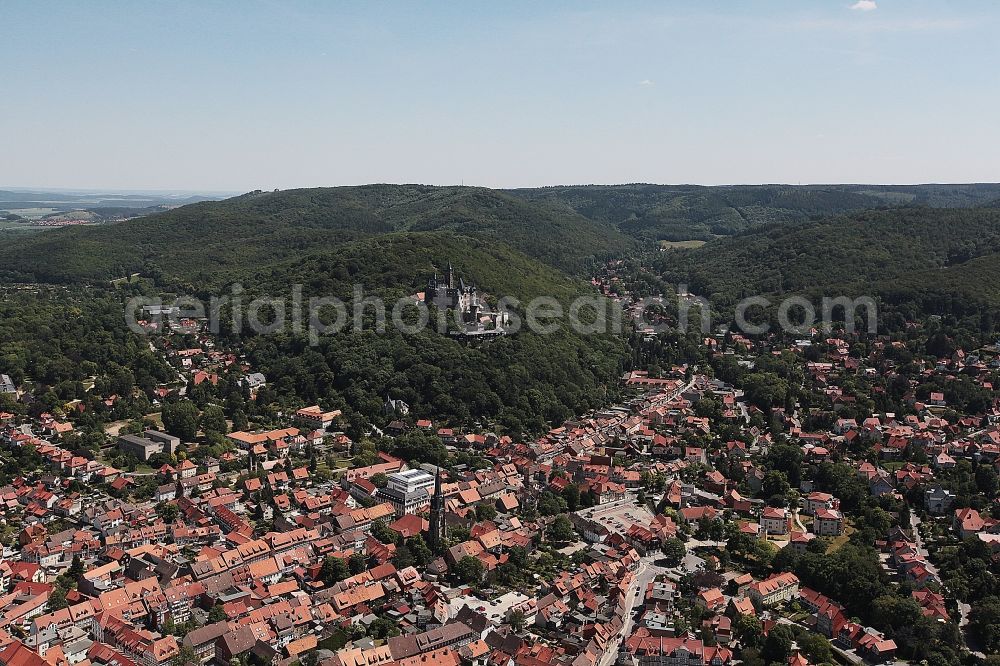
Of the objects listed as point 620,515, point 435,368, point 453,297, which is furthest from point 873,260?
point 620,515

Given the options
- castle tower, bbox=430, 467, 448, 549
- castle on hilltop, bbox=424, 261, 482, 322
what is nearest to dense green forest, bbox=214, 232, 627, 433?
castle on hilltop, bbox=424, 261, 482, 322

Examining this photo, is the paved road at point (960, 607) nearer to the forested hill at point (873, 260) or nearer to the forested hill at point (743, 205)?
the forested hill at point (873, 260)

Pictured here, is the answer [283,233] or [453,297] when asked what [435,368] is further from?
[283,233]

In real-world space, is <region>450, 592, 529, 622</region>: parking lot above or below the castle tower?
below

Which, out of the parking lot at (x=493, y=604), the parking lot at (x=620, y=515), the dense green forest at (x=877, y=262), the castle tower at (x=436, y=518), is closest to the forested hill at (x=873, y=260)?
the dense green forest at (x=877, y=262)

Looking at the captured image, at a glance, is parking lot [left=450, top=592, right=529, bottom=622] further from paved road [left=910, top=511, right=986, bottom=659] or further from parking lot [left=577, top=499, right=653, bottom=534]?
paved road [left=910, top=511, right=986, bottom=659]
